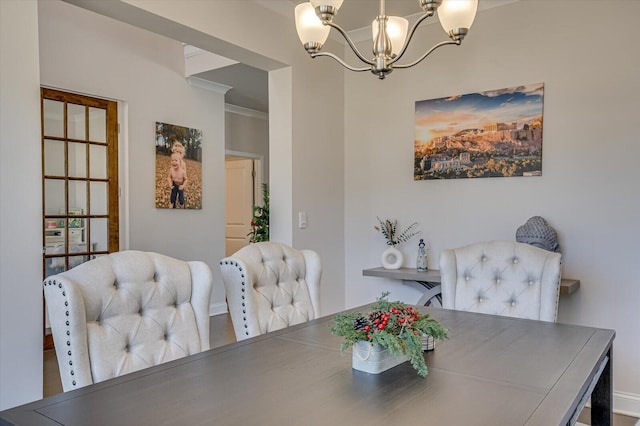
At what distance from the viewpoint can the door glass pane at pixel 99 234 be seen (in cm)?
438

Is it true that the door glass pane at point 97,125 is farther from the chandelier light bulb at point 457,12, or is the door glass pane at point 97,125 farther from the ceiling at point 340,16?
the chandelier light bulb at point 457,12

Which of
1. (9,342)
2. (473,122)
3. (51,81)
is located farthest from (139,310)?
(51,81)

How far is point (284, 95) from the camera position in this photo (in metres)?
3.49

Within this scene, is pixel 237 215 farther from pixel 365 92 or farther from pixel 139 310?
pixel 139 310

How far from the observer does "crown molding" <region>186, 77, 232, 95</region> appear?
16.9 ft

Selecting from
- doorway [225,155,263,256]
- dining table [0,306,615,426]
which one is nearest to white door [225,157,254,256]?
doorway [225,155,263,256]

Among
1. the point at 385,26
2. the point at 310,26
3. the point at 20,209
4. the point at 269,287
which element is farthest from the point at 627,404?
the point at 20,209

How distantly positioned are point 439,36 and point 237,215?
438 centimetres

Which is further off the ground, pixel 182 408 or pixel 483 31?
pixel 483 31

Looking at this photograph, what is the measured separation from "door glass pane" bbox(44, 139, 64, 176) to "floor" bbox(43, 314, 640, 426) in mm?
1564

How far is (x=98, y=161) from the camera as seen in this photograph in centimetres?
442

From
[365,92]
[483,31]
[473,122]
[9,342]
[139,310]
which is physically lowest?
[9,342]

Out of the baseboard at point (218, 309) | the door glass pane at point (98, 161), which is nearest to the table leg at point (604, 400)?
the door glass pane at point (98, 161)

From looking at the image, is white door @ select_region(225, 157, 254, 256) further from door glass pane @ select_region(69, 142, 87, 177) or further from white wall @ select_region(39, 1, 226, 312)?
door glass pane @ select_region(69, 142, 87, 177)
